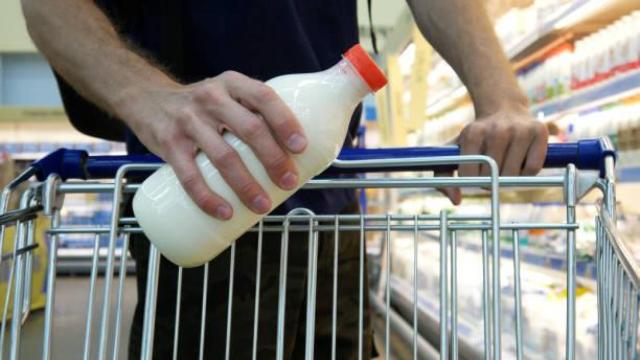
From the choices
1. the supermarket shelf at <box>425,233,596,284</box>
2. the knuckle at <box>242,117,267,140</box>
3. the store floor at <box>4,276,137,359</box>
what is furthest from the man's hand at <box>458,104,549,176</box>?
the store floor at <box>4,276,137,359</box>

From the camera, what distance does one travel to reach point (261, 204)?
0.66m

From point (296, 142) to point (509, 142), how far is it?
457 millimetres

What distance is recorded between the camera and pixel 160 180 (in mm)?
719

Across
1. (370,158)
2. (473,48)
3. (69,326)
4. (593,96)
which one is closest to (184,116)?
(370,158)

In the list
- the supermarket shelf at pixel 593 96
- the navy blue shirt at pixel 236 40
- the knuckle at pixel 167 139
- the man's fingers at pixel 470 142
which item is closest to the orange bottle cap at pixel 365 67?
the knuckle at pixel 167 139

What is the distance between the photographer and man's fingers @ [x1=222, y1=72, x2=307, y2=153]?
629 millimetres

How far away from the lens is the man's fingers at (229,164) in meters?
0.65

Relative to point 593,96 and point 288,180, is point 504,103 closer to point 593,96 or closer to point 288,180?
point 288,180

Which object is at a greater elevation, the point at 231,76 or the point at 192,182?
the point at 231,76

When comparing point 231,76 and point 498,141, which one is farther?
point 498,141

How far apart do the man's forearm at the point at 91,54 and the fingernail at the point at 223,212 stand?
0.61ft

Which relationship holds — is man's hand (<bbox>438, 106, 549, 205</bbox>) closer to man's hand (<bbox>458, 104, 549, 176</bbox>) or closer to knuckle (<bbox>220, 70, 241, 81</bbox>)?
man's hand (<bbox>458, 104, 549, 176</bbox>)

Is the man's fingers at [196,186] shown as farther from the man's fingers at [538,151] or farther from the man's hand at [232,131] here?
the man's fingers at [538,151]

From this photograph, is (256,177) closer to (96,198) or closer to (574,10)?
(574,10)
